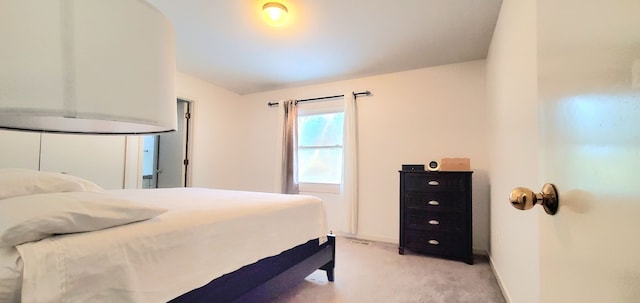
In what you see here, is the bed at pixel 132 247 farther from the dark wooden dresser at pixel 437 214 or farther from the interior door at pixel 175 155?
the interior door at pixel 175 155

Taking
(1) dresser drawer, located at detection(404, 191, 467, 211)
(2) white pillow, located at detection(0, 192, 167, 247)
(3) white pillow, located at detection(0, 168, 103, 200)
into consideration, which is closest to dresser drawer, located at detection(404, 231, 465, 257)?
→ (1) dresser drawer, located at detection(404, 191, 467, 211)

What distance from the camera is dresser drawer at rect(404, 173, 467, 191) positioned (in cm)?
295

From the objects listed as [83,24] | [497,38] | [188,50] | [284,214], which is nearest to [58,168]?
[188,50]

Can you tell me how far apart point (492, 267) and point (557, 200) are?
259 cm

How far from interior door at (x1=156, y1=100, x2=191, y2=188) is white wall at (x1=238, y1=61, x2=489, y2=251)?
1355 millimetres

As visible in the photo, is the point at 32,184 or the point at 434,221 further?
the point at 434,221

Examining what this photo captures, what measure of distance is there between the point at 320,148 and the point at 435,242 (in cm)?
204

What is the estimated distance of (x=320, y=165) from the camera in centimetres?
428

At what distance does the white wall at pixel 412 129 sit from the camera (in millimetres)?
3244

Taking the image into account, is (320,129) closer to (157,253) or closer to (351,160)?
(351,160)

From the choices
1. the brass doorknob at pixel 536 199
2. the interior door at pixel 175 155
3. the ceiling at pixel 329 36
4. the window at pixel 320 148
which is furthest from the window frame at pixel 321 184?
the brass doorknob at pixel 536 199

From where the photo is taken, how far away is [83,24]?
1.62 feet

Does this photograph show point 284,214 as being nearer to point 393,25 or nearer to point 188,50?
point 393,25

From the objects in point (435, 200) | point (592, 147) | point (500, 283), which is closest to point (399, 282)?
point (500, 283)
